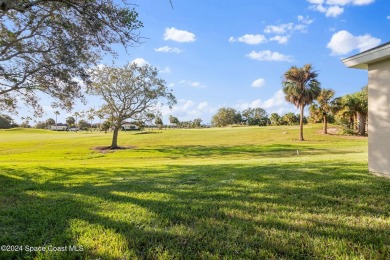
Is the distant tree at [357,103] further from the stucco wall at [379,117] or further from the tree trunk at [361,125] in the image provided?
the stucco wall at [379,117]

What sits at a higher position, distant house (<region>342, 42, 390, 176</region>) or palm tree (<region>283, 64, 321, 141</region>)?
palm tree (<region>283, 64, 321, 141</region>)

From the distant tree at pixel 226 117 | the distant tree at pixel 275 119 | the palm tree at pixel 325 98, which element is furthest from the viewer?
the distant tree at pixel 226 117

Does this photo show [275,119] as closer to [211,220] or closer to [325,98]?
[325,98]

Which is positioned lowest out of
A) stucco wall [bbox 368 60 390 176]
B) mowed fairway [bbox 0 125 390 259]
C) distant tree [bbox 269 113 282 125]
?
mowed fairway [bbox 0 125 390 259]

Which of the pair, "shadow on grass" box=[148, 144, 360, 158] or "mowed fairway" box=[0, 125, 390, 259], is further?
"shadow on grass" box=[148, 144, 360, 158]

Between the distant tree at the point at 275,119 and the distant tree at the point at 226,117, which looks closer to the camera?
the distant tree at the point at 275,119

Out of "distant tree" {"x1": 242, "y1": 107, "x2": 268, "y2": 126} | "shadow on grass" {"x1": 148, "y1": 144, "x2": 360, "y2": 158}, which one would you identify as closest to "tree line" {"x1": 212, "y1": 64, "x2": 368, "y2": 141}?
"shadow on grass" {"x1": 148, "y1": 144, "x2": 360, "y2": 158}

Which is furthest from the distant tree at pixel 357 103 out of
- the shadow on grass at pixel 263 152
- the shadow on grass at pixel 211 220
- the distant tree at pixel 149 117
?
the shadow on grass at pixel 211 220

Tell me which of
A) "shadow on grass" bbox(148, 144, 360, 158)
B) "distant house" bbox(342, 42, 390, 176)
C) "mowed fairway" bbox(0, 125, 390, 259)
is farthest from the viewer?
"shadow on grass" bbox(148, 144, 360, 158)

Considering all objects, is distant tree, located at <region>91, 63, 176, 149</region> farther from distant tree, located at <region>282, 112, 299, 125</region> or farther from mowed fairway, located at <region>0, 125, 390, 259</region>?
distant tree, located at <region>282, 112, 299, 125</region>

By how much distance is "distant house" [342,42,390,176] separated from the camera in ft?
21.4

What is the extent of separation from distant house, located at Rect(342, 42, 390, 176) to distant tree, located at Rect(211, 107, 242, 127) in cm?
12065

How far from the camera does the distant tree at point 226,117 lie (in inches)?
5054

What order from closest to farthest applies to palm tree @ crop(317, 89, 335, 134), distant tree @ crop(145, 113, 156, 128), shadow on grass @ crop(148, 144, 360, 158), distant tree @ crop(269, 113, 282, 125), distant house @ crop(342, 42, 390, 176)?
distant house @ crop(342, 42, 390, 176)
shadow on grass @ crop(148, 144, 360, 158)
distant tree @ crop(145, 113, 156, 128)
palm tree @ crop(317, 89, 335, 134)
distant tree @ crop(269, 113, 282, 125)
